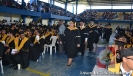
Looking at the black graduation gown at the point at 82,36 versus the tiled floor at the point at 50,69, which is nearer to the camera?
the tiled floor at the point at 50,69

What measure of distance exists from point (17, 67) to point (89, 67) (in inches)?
93.6

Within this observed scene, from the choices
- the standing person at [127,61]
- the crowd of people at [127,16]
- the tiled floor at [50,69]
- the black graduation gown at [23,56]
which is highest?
the crowd of people at [127,16]

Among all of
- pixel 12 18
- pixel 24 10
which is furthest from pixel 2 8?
pixel 12 18

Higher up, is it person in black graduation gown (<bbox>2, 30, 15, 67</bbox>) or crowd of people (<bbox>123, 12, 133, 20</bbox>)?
crowd of people (<bbox>123, 12, 133, 20</bbox>)

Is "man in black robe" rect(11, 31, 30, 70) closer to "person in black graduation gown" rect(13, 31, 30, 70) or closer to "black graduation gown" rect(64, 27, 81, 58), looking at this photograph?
"person in black graduation gown" rect(13, 31, 30, 70)

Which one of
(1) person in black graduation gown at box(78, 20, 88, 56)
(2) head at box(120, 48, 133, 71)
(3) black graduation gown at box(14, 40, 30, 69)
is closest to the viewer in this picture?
(2) head at box(120, 48, 133, 71)

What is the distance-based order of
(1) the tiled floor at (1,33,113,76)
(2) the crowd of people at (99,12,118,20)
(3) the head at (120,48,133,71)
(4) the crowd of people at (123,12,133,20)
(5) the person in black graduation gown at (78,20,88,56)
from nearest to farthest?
1. (3) the head at (120,48,133,71)
2. (1) the tiled floor at (1,33,113,76)
3. (5) the person in black graduation gown at (78,20,88,56)
4. (4) the crowd of people at (123,12,133,20)
5. (2) the crowd of people at (99,12,118,20)

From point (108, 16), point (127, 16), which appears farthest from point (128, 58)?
point (127, 16)

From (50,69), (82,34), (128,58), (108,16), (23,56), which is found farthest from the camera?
(108,16)

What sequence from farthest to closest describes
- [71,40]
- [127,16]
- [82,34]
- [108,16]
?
1. [108,16]
2. [127,16]
3. [82,34]
4. [71,40]

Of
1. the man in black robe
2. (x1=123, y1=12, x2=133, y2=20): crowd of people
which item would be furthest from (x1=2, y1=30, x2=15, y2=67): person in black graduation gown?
(x1=123, y1=12, x2=133, y2=20): crowd of people

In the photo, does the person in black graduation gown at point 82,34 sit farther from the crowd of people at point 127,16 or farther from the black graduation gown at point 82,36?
the crowd of people at point 127,16

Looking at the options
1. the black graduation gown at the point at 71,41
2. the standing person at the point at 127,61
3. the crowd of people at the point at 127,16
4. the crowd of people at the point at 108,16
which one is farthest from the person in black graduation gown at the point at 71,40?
the crowd of people at the point at 127,16

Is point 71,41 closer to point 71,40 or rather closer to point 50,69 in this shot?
point 71,40
